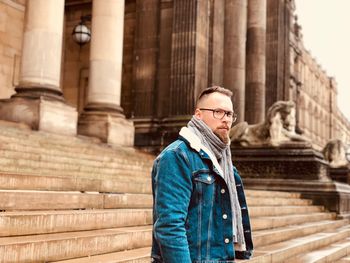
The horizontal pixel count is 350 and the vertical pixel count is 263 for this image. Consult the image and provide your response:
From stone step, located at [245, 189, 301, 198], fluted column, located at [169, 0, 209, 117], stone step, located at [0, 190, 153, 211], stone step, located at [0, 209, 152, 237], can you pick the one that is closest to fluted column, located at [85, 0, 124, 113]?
fluted column, located at [169, 0, 209, 117]

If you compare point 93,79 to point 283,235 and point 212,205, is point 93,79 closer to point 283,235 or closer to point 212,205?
point 283,235

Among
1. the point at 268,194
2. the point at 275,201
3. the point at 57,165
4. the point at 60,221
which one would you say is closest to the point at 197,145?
the point at 60,221

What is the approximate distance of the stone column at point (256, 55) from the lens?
2126 centimetres

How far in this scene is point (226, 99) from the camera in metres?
2.62

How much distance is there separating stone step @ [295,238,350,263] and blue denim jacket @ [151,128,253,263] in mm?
4312

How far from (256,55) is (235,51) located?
2382 millimetres

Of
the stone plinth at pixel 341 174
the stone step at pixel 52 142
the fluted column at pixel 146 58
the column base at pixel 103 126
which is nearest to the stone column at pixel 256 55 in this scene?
the stone plinth at pixel 341 174

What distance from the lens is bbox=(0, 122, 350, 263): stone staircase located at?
4.14 metres

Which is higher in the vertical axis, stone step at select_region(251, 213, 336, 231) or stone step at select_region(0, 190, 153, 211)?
stone step at select_region(0, 190, 153, 211)

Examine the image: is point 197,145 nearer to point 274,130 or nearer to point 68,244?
point 68,244

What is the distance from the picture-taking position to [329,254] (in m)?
7.20

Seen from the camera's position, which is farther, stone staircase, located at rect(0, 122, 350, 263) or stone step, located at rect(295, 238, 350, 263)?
stone step, located at rect(295, 238, 350, 263)

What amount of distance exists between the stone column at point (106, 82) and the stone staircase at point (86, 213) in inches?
81.3

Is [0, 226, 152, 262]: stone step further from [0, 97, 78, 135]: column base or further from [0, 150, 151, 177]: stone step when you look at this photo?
[0, 97, 78, 135]: column base
